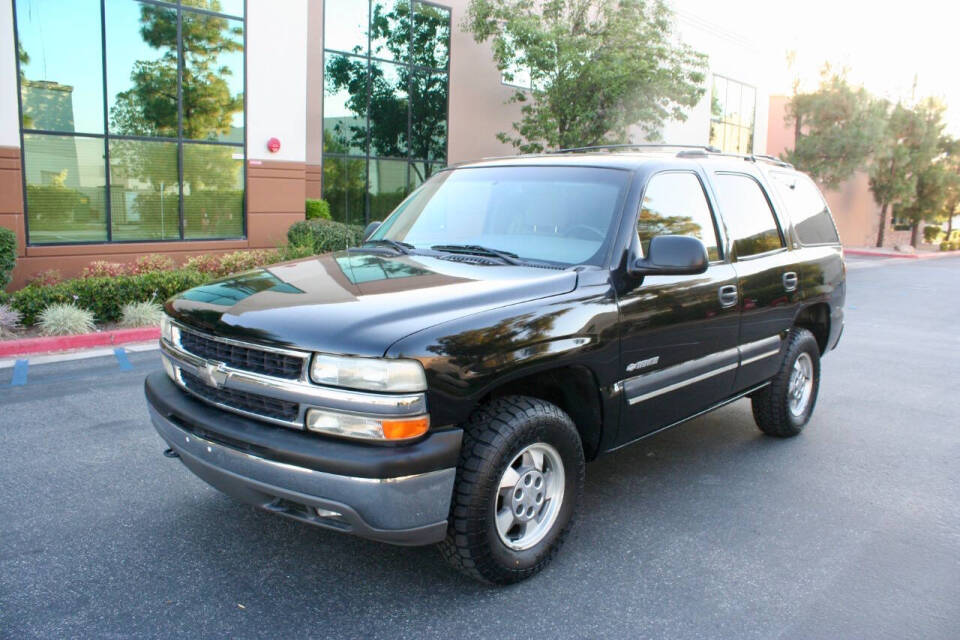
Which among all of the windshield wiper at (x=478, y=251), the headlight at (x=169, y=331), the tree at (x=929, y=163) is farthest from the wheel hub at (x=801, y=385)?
the tree at (x=929, y=163)

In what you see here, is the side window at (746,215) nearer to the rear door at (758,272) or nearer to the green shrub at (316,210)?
the rear door at (758,272)

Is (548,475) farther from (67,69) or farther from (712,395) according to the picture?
(67,69)

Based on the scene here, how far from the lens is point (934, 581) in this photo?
3695 mm

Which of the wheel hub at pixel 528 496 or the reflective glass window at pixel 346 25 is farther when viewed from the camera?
the reflective glass window at pixel 346 25

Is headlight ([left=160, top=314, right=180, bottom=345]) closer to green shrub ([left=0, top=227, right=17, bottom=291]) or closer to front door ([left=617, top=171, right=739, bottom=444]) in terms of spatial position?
front door ([left=617, top=171, right=739, bottom=444])

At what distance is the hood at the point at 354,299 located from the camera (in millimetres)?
3045

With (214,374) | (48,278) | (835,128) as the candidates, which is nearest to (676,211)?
(214,374)

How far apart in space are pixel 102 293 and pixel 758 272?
7.75 meters

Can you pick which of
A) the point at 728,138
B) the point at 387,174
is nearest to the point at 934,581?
the point at 387,174

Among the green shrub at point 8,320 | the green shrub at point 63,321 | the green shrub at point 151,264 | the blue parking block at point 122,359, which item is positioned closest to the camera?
→ the blue parking block at point 122,359

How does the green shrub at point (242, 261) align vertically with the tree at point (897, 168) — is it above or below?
below

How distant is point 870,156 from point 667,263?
28.9m

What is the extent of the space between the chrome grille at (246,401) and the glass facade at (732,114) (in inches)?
1046

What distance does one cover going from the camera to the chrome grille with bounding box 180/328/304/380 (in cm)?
309
